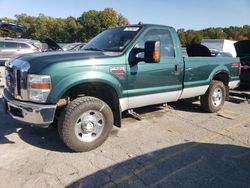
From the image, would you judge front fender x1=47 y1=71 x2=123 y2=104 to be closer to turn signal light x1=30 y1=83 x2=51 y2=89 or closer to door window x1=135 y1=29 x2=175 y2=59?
turn signal light x1=30 y1=83 x2=51 y2=89

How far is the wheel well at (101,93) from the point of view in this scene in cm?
427

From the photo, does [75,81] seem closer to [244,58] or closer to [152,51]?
[152,51]

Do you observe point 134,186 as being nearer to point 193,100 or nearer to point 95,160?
point 95,160

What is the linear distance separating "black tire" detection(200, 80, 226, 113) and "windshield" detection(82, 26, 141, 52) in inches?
99.7

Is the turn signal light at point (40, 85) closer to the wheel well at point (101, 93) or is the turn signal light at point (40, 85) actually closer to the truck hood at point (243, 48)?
the wheel well at point (101, 93)

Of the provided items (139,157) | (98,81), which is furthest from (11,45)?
(139,157)

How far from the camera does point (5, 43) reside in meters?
14.5

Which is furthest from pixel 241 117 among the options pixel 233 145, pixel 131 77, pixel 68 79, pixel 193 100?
pixel 68 79

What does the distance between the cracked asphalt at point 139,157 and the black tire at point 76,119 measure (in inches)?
5.1

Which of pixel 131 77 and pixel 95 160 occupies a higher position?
pixel 131 77

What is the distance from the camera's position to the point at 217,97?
21.9 feet

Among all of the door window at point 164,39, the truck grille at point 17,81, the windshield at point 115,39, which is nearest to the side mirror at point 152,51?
the windshield at point 115,39

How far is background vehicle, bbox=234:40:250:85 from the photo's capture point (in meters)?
8.01

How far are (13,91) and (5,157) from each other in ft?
3.22
